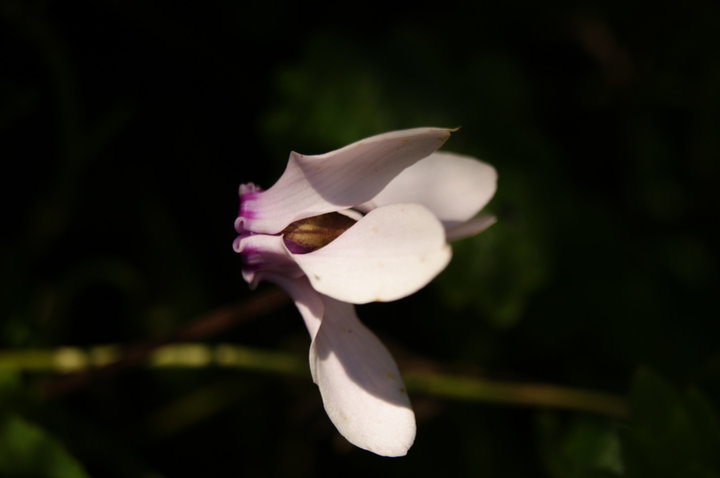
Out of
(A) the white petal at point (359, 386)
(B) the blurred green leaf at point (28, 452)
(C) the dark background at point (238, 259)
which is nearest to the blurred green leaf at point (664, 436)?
(C) the dark background at point (238, 259)

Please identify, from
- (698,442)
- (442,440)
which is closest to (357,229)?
(698,442)

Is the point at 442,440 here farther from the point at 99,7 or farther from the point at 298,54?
the point at 99,7

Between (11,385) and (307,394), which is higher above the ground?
(11,385)

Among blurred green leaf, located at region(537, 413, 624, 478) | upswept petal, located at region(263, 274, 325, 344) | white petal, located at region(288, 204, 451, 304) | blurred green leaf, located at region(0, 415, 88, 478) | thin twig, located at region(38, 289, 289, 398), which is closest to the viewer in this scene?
white petal, located at region(288, 204, 451, 304)

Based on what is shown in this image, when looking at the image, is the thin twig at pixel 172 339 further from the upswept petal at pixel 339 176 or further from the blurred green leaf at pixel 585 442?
the blurred green leaf at pixel 585 442

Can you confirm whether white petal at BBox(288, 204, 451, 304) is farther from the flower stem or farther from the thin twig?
the flower stem

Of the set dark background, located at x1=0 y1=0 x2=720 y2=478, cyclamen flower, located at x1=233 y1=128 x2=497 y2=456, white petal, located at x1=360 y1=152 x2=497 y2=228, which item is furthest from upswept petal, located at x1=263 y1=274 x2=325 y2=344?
dark background, located at x1=0 y1=0 x2=720 y2=478

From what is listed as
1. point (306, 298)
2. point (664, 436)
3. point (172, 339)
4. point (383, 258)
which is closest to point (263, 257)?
point (306, 298)
